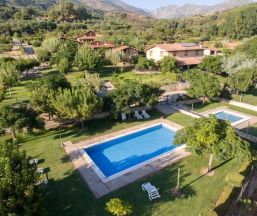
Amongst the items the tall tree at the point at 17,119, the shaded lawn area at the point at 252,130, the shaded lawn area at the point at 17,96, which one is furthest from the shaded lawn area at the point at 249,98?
the shaded lawn area at the point at 17,96

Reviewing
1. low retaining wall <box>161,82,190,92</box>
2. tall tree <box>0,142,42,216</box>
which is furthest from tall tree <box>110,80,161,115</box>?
tall tree <box>0,142,42,216</box>

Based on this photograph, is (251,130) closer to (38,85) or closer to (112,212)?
(112,212)

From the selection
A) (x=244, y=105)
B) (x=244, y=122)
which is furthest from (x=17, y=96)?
(x=244, y=105)

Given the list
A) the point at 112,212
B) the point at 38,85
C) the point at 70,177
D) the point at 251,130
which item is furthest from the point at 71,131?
the point at 251,130

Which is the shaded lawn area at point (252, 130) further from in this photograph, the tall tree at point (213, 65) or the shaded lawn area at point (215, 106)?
the tall tree at point (213, 65)

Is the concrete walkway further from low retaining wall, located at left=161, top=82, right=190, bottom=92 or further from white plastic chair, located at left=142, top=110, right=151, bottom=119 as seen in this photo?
low retaining wall, located at left=161, top=82, right=190, bottom=92

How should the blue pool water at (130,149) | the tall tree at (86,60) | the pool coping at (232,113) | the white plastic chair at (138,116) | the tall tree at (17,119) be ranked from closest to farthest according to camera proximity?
the tall tree at (17,119)
the blue pool water at (130,149)
the pool coping at (232,113)
the white plastic chair at (138,116)
the tall tree at (86,60)

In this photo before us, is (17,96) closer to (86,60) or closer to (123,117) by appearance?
(86,60)
